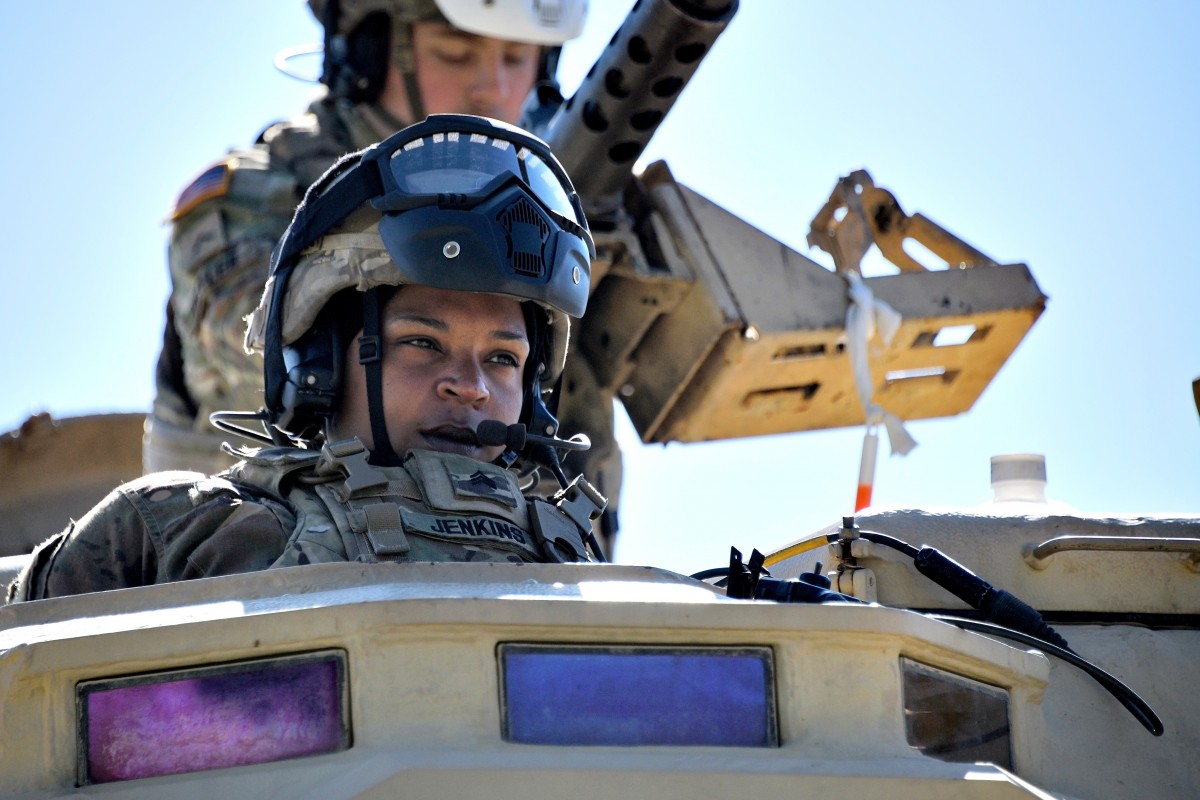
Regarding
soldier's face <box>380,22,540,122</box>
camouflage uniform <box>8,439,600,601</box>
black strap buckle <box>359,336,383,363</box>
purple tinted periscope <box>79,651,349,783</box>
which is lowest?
purple tinted periscope <box>79,651,349,783</box>

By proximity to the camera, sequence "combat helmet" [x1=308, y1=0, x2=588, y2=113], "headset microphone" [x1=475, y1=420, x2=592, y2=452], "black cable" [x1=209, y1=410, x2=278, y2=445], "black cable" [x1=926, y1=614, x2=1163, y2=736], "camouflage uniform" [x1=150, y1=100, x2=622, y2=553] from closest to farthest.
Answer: "black cable" [x1=926, y1=614, x2=1163, y2=736]
"headset microphone" [x1=475, y1=420, x2=592, y2=452]
"black cable" [x1=209, y1=410, x2=278, y2=445]
"camouflage uniform" [x1=150, y1=100, x2=622, y2=553]
"combat helmet" [x1=308, y1=0, x2=588, y2=113]

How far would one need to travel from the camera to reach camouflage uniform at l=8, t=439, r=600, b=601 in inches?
143

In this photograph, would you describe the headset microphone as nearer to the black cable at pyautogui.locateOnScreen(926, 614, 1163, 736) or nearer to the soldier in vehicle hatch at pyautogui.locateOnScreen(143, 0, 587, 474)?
the black cable at pyautogui.locateOnScreen(926, 614, 1163, 736)

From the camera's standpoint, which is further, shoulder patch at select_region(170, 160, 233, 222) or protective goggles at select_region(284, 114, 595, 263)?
shoulder patch at select_region(170, 160, 233, 222)

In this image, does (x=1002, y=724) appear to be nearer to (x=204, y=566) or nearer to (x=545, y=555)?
(x=545, y=555)

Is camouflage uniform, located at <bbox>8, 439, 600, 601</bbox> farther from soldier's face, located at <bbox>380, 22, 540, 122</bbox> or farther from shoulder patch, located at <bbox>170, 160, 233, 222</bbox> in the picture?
soldier's face, located at <bbox>380, 22, 540, 122</bbox>

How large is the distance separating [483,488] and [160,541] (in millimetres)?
562

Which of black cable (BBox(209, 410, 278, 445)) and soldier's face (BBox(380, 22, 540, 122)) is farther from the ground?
soldier's face (BBox(380, 22, 540, 122))

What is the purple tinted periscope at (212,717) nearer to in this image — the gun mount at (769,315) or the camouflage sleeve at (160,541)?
the camouflage sleeve at (160,541)

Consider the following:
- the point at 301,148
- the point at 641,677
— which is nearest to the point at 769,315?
the point at 301,148

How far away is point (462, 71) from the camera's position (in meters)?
8.26

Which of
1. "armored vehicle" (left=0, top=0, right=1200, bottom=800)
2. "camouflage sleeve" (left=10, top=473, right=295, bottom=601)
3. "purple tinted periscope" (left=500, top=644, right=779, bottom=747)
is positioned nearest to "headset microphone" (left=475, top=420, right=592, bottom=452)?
"camouflage sleeve" (left=10, top=473, right=295, bottom=601)

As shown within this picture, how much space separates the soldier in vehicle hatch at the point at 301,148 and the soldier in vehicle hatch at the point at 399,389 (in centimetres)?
327

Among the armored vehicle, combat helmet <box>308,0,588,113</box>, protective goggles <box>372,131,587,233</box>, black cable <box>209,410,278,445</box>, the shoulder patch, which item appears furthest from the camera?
combat helmet <box>308,0,588,113</box>
